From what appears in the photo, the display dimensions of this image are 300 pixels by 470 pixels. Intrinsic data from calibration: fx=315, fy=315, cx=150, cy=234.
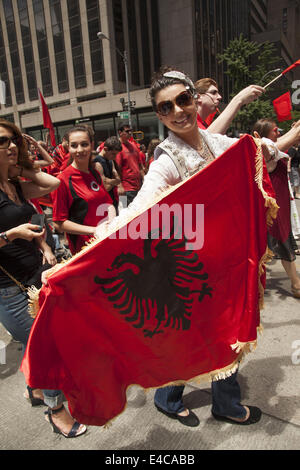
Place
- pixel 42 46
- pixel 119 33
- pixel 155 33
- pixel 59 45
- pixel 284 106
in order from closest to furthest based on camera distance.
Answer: pixel 284 106 → pixel 119 33 → pixel 59 45 → pixel 155 33 → pixel 42 46

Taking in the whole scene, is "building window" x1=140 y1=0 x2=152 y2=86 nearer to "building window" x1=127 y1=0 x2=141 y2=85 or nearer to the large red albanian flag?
"building window" x1=127 y1=0 x2=141 y2=85

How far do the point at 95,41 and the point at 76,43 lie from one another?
295 cm

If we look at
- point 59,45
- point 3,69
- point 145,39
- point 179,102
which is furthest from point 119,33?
point 179,102

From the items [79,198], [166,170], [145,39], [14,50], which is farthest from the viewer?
[14,50]

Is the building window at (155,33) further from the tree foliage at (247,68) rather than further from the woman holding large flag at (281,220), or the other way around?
the woman holding large flag at (281,220)

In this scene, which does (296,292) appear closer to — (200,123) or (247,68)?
(200,123)

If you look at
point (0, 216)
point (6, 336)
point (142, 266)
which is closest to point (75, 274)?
point (142, 266)

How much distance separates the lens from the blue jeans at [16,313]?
2.04 metres

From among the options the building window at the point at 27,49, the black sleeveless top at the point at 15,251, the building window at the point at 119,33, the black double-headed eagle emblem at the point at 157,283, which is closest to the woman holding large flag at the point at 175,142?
the black double-headed eagle emblem at the point at 157,283

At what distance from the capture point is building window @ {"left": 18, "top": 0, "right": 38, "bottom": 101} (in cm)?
3616

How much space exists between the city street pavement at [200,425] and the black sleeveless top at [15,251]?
1083mm

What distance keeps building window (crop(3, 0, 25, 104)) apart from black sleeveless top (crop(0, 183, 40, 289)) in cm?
4297

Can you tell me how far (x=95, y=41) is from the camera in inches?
1222

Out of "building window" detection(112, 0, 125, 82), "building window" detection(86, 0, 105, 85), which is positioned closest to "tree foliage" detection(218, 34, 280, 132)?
"building window" detection(112, 0, 125, 82)
